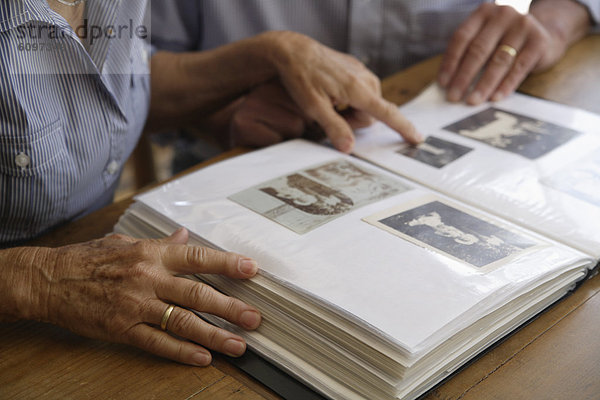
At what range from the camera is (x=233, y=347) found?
0.57 meters

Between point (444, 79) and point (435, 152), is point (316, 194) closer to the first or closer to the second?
point (435, 152)

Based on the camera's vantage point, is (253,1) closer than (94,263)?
No

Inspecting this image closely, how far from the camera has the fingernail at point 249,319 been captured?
1.90ft

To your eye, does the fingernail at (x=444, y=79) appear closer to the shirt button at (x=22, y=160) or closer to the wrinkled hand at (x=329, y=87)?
the wrinkled hand at (x=329, y=87)

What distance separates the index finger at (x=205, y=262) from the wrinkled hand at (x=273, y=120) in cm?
45

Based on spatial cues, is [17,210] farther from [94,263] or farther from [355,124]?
[355,124]

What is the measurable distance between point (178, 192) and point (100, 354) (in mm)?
245

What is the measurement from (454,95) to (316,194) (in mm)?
504

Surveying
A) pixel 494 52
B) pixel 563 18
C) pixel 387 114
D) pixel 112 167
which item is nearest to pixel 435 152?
pixel 387 114

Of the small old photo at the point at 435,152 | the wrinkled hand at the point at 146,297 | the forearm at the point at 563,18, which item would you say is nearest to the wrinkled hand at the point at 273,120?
the small old photo at the point at 435,152

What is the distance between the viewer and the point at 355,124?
3.26 ft

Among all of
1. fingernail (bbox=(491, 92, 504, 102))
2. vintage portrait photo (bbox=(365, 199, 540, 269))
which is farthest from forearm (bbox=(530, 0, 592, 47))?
vintage portrait photo (bbox=(365, 199, 540, 269))

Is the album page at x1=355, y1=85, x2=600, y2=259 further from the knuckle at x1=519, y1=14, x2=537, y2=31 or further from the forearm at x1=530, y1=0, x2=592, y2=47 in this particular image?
the forearm at x1=530, y1=0, x2=592, y2=47

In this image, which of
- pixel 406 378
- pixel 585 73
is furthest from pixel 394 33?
pixel 406 378
